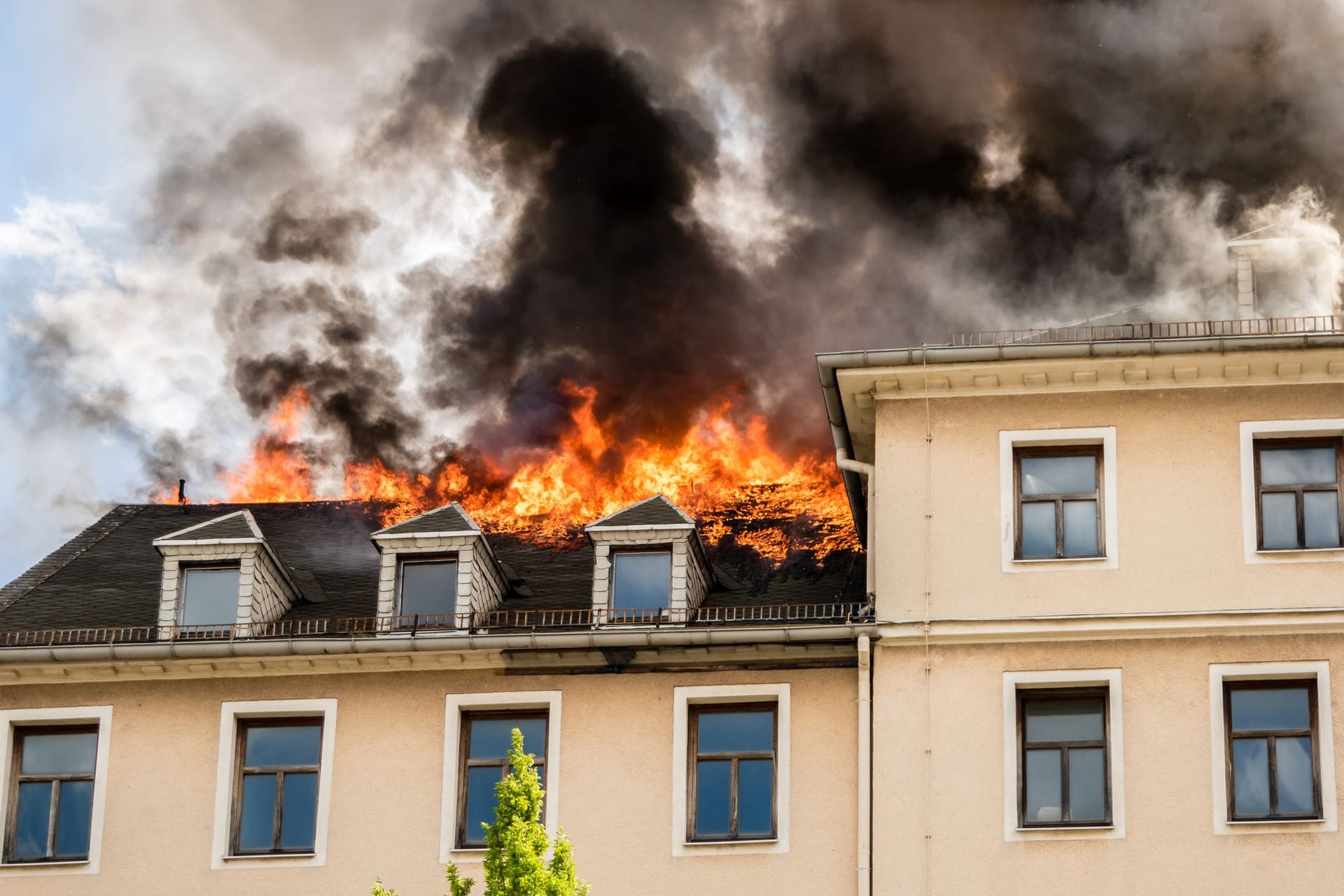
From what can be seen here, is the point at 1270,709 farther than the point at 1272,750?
Yes

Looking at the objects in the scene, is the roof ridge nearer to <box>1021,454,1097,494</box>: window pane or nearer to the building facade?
the building facade

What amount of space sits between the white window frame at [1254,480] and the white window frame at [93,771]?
567 inches

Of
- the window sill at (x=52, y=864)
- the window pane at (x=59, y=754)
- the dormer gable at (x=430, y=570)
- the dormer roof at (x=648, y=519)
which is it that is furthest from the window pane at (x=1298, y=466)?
the window sill at (x=52, y=864)

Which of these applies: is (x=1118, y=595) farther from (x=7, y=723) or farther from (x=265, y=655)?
(x=7, y=723)

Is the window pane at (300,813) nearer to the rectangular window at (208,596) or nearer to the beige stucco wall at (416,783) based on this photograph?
the beige stucco wall at (416,783)

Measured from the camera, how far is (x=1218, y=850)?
82.5 feet

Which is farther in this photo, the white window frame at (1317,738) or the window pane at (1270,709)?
the window pane at (1270,709)

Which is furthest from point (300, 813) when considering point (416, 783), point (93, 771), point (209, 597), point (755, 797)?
point (755, 797)

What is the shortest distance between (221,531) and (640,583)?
5735 mm

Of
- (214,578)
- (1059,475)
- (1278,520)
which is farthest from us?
(214,578)

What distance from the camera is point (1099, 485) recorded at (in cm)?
2722

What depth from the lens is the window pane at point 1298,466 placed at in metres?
26.9

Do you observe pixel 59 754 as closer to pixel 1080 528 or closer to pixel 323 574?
pixel 323 574

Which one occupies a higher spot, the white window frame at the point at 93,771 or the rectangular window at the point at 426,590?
the rectangular window at the point at 426,590
